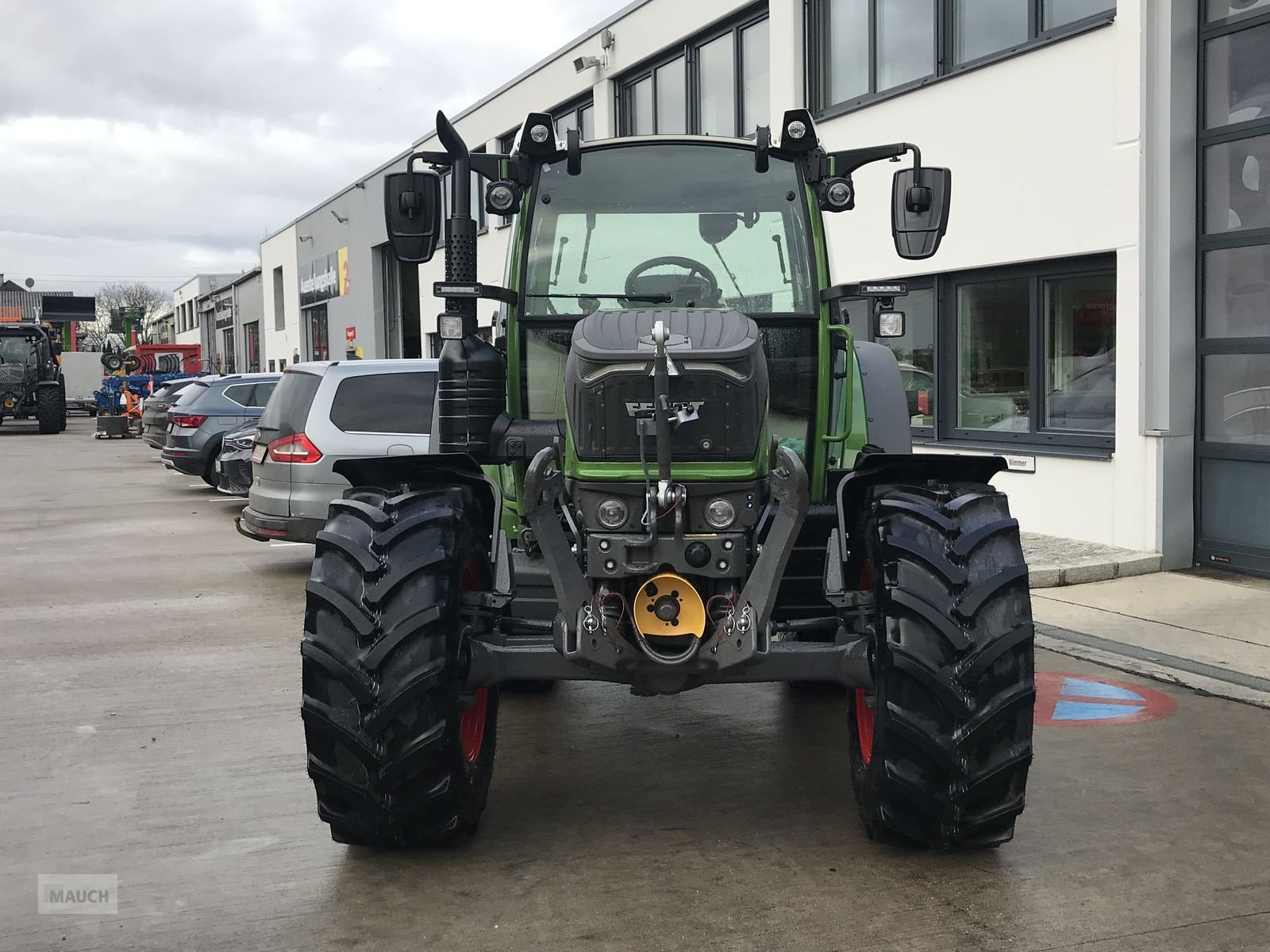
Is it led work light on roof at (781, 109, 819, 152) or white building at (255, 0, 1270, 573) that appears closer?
led work light on roof at (781, 109, 819, 152)

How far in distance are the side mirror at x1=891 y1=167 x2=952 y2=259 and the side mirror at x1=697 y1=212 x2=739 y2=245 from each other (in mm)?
666

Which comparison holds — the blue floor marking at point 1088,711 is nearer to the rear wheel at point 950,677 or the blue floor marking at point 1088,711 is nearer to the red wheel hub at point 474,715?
the rear wheel at point 950,677

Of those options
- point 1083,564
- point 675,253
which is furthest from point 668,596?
point 1083,564

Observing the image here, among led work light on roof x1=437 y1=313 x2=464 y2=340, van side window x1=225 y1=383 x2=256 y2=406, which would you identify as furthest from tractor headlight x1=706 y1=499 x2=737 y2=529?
van side window x1=225 y1=383 x2=256 y2=406

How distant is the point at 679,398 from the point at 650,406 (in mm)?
98

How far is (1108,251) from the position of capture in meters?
10.9

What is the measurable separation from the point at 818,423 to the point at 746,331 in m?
1.02

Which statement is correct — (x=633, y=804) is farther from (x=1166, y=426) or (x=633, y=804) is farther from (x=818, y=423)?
(x=1166, y=426)

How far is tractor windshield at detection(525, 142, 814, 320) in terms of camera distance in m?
5.38

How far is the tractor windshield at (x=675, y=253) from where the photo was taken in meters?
5.35

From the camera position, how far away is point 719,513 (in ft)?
14.0

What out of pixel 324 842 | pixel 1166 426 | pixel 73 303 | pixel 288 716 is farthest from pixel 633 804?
pixel 73 303

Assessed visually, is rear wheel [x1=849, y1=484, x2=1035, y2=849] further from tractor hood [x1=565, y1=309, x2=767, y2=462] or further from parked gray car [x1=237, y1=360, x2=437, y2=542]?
parked gray car [x1=237, y1=360, x2=437, y2=542]
